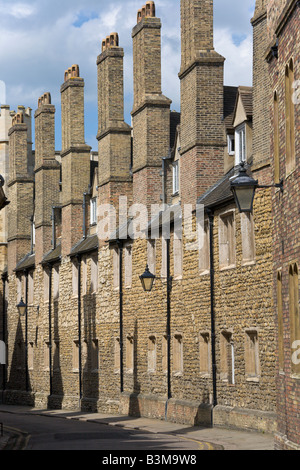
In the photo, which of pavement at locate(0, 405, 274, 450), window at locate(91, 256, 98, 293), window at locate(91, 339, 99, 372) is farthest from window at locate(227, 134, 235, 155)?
window at locate(91, 339, 99, 372)

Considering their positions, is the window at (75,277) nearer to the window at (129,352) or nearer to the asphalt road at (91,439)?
the window at (129,352)

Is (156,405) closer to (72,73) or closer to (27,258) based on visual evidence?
(72,73)

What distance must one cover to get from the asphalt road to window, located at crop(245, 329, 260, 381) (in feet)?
8.18

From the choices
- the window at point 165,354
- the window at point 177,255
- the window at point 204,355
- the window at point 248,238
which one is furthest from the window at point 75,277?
the window at point 248,238

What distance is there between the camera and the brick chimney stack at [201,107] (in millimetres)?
29938

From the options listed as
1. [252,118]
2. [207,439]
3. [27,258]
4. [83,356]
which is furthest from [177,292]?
[27,258]

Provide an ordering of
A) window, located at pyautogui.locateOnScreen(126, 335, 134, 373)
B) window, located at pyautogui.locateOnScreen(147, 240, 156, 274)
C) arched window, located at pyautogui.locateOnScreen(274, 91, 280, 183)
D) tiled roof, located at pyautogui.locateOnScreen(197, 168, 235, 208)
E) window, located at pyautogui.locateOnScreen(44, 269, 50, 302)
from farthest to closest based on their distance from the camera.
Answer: window, located at pyautogui.locateOnScreen(44, 269, 50, 302) → window, located at pyautogui.locateOnScreen(126, 335, 134, 373) → window, located at pyautogui.locateOnScreen(147, 240, 156, 274) → tiled roof, located at pyautogui.locateOnScreen(197, 168, 235, 208) → arched window, located at pyautogui.locateOnScreen(274, 91, 280, 183)

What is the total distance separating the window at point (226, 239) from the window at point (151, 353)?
7.18 metres

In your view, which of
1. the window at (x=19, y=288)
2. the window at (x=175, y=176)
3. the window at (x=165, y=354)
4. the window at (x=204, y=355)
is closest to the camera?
the window at (x=204, y=355)

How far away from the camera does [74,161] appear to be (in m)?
44.1

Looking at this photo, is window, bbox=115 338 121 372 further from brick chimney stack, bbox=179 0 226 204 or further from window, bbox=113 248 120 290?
brick chimney stack, bbox=179 0 226 204

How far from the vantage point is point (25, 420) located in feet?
116

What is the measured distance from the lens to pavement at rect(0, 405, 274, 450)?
2054 cm

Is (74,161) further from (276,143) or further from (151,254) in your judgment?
(276,143)
